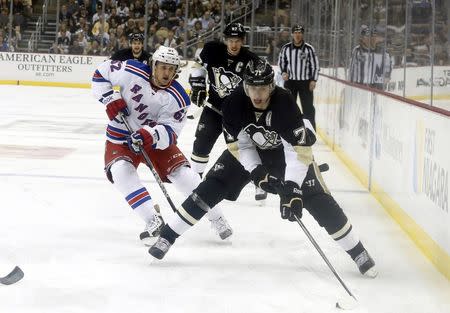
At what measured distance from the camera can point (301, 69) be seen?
29.9 feet

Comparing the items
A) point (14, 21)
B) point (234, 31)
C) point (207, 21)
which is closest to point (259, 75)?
point (234, 31)

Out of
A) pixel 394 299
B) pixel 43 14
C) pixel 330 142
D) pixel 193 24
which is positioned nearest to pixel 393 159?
pixel 394 299

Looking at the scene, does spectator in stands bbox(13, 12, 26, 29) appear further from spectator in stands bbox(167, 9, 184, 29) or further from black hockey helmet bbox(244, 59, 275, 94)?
black hockey helmet bbox(244, 59, 275, 94)

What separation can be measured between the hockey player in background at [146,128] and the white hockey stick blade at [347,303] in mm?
1193

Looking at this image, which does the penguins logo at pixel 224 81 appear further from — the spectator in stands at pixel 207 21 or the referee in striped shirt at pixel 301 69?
the spectator in stands at pixel 207 21

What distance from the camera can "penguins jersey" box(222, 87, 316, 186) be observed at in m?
3.48

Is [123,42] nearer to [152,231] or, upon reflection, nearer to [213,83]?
[213,83]

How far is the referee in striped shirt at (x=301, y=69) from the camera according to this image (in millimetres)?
9031

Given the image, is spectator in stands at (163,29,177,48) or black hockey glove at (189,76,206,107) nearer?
black hockey glove at (189,76,206,107)

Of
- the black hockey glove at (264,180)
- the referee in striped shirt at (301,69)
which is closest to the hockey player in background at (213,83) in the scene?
the black hockey glove at (264,180)

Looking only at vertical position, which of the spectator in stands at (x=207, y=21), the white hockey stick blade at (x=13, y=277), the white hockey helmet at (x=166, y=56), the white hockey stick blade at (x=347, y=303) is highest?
the white hockey helmet at (x=166, y=56)

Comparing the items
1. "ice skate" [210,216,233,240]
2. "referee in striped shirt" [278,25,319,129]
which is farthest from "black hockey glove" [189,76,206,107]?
"referee in striped shirt" [278,25,319,129]

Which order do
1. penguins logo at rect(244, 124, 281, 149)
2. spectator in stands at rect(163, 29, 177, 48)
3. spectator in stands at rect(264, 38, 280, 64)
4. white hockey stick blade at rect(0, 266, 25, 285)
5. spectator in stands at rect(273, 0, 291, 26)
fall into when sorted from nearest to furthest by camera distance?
1. white hockey stick blade at rect(0, 266, 25, 285)
2. penguins logo at rect(244, 124, 281, 149)
3. spectator in stands at rect(264, 38, 280, 64)
4. spectator in stands at rect(273, 0, 291, 26)
5. spectator in stands at rect(163, 29, 177, 48)

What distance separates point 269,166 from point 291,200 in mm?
431
